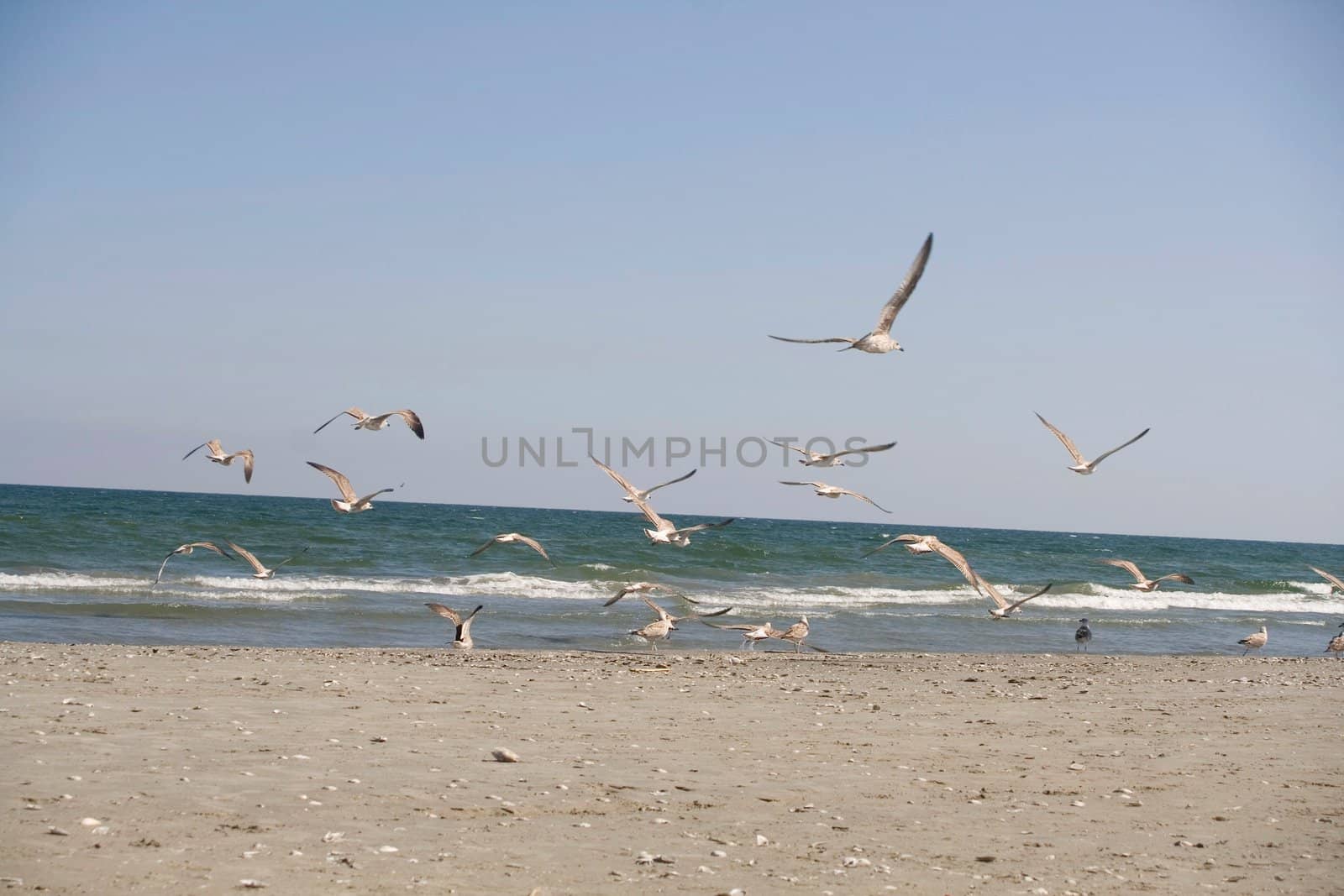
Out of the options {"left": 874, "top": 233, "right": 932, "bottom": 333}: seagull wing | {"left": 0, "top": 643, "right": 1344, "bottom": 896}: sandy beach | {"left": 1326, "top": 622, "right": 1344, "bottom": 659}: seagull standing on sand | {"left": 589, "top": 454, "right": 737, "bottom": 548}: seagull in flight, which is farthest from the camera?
{"left": 1326, "top": 622, "right": 1344, "bottom": 659}: seagull standing on sand

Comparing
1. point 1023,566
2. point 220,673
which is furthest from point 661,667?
point 1023,566

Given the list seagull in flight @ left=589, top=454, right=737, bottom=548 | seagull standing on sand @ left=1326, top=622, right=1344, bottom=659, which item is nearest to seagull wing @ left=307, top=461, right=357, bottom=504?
seagull in flight @ left=589, top=454, right=737, bottom=548

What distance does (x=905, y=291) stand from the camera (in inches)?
467

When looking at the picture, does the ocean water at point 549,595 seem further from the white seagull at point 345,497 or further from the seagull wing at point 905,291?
the seagull wing at point 905,291

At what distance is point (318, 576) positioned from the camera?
3028cm

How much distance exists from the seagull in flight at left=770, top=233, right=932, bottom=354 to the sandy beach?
Result: 12.3 ft

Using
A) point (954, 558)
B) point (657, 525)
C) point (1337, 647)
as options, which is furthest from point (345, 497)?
point (1337, 647)

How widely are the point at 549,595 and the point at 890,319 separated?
1858 centimetres

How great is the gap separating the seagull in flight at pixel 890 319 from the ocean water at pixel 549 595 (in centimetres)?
837

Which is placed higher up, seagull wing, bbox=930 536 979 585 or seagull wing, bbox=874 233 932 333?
seagull wing, bbox=874 233 932 333

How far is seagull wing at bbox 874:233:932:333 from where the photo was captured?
37.0ft

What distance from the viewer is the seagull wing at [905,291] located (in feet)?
37.0

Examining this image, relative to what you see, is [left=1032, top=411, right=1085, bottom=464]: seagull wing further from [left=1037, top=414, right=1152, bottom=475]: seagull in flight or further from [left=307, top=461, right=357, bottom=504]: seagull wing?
[left=307, top=461, right=357, bottom=504]: seagull wing

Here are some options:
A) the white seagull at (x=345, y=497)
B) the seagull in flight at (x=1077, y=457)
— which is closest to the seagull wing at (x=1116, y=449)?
the seagull in flight at (x=1077, y=457)
